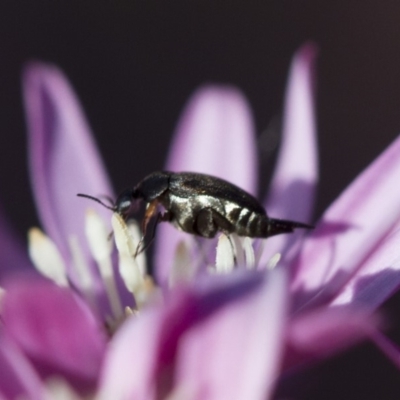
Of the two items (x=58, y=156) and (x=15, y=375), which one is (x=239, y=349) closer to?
(x=15, y=375)

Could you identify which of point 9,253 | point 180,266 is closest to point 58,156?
point 9,253

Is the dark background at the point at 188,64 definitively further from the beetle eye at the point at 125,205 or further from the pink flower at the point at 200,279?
the beetle eye at the point at 125,205

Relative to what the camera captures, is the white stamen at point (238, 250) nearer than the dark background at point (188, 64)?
Yes

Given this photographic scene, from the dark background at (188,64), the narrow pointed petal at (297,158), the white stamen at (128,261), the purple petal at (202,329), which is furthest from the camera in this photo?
the dark background at (188,64)

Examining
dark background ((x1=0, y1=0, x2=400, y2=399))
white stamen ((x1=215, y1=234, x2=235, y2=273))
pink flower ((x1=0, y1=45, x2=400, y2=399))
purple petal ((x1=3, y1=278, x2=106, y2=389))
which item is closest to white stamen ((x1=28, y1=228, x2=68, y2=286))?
pink flower ((x1=0, y1=45, x2=400, y2=399))

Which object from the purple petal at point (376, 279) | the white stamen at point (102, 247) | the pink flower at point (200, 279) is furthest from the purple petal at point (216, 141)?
the purple petal at point (376, 279)

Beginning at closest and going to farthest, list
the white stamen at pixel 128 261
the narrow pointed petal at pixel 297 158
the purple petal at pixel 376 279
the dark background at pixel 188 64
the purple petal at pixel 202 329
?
1. the purple petal at pixel 202 329
2. the purple petal at pixel 376 279
3. the white stamen at pixel 128 261
4. the narrow pointed petal at pixel 297 158
5. the dark background at pixel 188 64

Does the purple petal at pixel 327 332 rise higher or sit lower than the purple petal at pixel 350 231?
higher
